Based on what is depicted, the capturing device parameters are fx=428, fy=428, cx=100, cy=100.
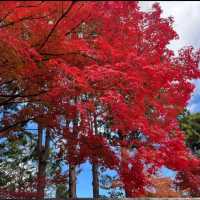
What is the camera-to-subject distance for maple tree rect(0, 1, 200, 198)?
1286 centimetres

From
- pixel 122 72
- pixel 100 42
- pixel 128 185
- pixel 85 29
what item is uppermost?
pixel 85 29

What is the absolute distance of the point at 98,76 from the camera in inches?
505

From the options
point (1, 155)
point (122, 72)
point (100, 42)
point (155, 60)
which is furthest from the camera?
point (1, 155)

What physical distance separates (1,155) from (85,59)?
18061 mm

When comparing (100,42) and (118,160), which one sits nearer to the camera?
(100,42)

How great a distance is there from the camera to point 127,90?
13555mm

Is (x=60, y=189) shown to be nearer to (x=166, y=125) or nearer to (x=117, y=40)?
(x=166, y=125)

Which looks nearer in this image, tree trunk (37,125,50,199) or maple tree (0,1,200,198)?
maple tree (0,1,200,198)

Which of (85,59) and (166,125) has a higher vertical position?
(85,59)

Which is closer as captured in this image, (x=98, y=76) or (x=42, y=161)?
(x=98, y=76)

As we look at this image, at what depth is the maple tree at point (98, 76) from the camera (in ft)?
42.2

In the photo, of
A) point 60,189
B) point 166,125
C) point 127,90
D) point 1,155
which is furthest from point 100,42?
point 60,189

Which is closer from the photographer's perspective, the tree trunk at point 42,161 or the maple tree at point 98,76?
the maple tree at point 98,76

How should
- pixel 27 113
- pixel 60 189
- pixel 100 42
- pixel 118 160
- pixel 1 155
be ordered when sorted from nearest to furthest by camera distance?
pixel 100 42
pixel 118 160
pixel 27 113
pixel 1 155
pixel 60 189
